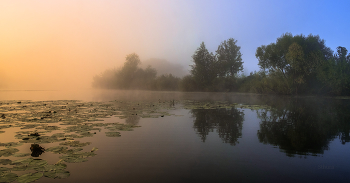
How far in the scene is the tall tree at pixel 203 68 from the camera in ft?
185

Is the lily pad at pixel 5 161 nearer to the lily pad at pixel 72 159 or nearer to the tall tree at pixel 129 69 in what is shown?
the lily pad at pixel 72 159

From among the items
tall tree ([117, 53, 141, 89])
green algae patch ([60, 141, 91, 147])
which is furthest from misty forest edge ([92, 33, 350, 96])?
green algae patch ([60, 141, 91, 147])

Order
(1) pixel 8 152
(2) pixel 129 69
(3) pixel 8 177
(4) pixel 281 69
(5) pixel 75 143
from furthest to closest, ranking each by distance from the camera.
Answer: (2) pixel 129 69 → (4) pixel 281 69 → (5) pixel 75 143 → (1) pixel 8 152 → (3) pixel 8 177

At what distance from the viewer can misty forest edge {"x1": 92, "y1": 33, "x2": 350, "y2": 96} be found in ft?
109

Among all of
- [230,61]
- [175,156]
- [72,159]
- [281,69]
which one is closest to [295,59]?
[281,69]

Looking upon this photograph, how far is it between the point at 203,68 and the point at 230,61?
8.02m

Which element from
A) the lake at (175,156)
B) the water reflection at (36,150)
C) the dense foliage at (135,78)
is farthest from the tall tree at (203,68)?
the water reflection at (36,150)

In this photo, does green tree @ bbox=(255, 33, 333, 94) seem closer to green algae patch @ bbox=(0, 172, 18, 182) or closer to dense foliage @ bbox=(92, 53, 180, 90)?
dense foliage @ bbox=(92, 53, 180, 90)

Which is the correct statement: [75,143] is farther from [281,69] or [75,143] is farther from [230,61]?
[230,61]

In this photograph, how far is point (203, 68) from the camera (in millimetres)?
56625

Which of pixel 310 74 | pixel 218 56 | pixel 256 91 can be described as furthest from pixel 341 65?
pixel 218 56

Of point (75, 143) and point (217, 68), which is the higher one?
point (217, 68)

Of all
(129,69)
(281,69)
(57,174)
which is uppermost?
(129,69)

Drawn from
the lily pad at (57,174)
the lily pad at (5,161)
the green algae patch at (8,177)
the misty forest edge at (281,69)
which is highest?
the misty forest edge at (281,69)
